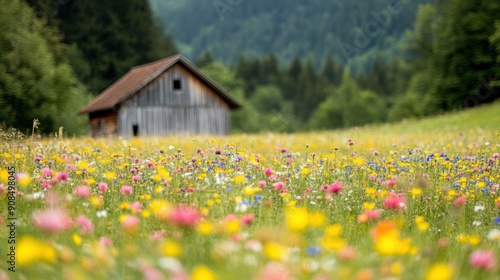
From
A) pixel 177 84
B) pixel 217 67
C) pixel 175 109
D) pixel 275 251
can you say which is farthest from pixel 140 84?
pixel 217 67

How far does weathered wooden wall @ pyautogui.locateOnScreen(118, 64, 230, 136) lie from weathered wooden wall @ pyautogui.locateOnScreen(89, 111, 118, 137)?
38.3 inches

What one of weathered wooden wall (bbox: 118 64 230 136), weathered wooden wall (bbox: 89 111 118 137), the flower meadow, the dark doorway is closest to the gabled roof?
weathered wooden wall (bbox: 118 64 230 136)

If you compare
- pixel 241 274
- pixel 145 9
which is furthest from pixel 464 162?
pixel 145 9

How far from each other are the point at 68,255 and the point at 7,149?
18.4 ft

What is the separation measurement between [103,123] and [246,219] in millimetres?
31289

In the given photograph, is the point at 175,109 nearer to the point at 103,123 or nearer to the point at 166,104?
the point at 166,104

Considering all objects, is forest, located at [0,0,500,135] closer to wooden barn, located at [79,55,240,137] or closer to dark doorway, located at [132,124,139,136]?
wooden barn, located at [79,55,240,137]

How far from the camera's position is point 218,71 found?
69062 millimetres

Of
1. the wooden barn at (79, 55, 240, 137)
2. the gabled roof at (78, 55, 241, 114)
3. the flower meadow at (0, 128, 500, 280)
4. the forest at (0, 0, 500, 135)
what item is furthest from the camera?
the wooden barn at (79, 55, 240, 137)

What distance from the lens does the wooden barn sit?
3052cm

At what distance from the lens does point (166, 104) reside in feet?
103

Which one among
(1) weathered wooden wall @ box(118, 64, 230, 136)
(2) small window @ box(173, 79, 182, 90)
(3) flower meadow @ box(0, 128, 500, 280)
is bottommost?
(3) flower meadow @ box(0, 128, 500, 280)

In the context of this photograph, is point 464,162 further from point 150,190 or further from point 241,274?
point 241,274

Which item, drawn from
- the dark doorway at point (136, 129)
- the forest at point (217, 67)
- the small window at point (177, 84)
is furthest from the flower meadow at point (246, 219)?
the small window at point (177, 84)
